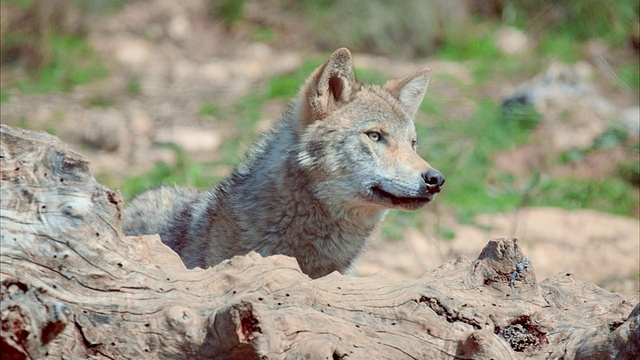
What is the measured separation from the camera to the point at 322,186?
484 centimetres

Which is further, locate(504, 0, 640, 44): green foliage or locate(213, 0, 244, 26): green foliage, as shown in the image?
locate(504, 0, 640, 44): green foliage

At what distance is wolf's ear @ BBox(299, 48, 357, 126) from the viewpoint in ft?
16.3

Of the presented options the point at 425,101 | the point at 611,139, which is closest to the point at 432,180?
the point at 611,139

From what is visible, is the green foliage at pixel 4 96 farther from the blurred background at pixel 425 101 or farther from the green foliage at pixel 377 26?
the green foliage at pixel 377 26

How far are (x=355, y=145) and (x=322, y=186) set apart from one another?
0.34m

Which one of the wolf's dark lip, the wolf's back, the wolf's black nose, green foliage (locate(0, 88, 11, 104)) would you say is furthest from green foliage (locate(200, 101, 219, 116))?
the wolf's black nose

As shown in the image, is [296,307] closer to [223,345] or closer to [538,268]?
[223,345]

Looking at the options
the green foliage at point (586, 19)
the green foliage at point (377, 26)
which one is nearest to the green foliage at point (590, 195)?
the green foliage at point (377, 26)

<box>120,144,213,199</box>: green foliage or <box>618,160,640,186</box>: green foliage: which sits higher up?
<box>120,144,213,199</box>: green foliage

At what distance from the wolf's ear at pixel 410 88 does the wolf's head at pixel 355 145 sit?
281 mm

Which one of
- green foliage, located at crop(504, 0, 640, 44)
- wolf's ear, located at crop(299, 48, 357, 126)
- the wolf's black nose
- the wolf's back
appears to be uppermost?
wolf's ear, located at crop(299, 48, 357, 126)

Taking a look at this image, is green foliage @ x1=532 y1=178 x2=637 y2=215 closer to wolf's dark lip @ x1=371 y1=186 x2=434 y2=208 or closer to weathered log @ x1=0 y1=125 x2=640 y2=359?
wolf's dark lip @ x1=371 y1=186 x2=434 y2=208

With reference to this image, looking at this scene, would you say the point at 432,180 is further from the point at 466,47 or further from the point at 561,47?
the point at 561,47

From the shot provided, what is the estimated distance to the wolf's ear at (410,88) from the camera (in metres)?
5.55
